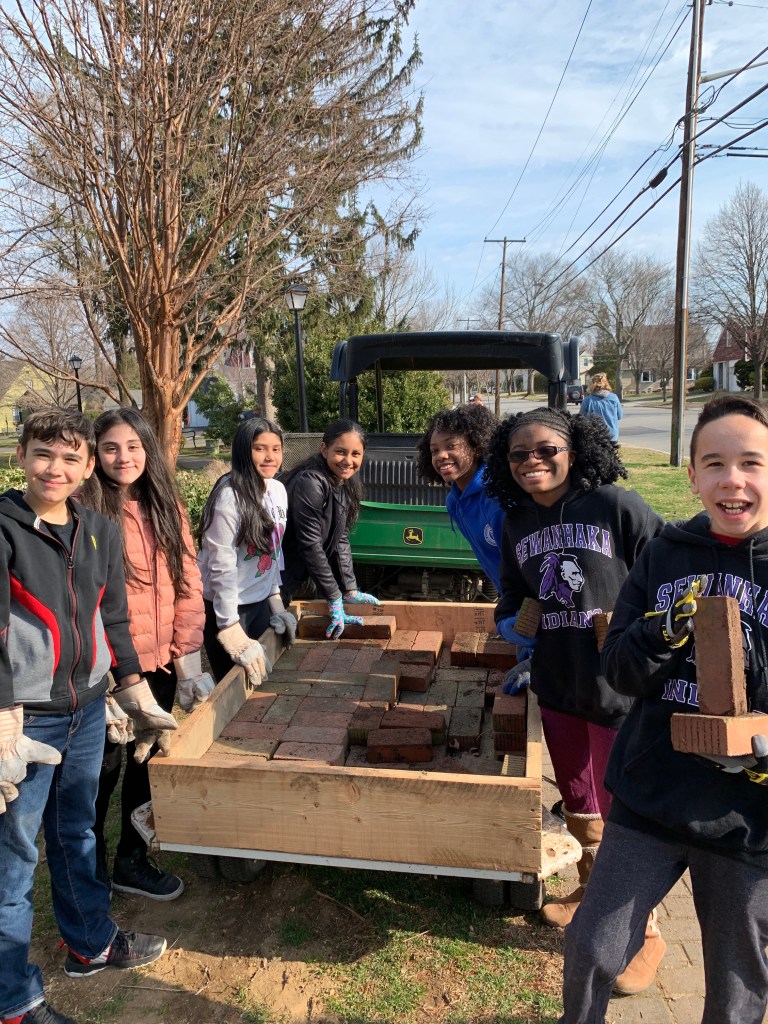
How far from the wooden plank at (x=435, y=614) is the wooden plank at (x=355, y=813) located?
1800 millimetres

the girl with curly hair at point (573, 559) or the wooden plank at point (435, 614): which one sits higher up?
the girl with curly hair at point (573, 559)

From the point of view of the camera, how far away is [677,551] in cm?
178

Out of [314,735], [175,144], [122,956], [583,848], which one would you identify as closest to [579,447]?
[583,848]

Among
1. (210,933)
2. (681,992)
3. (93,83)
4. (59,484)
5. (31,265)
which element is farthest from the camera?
(31,265)

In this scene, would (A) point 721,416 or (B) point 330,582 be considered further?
(B) point 330,582

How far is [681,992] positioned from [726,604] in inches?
65.1

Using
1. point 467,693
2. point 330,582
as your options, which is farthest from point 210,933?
point 330,582

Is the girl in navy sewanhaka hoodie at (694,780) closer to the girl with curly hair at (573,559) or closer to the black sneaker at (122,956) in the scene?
the girl with curly hair at (573,559)

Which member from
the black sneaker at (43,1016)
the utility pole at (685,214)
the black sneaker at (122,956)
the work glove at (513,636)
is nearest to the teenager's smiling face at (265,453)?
the work glove at (513,636)

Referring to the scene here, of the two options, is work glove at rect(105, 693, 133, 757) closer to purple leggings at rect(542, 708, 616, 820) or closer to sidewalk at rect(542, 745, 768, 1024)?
purple leggings at rect(542, 708, 616, 820)

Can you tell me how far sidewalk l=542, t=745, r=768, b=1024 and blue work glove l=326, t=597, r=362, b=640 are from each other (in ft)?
6.62

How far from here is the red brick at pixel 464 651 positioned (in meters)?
3.74

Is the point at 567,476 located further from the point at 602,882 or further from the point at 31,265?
the point at 31,265

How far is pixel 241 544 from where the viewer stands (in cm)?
346
